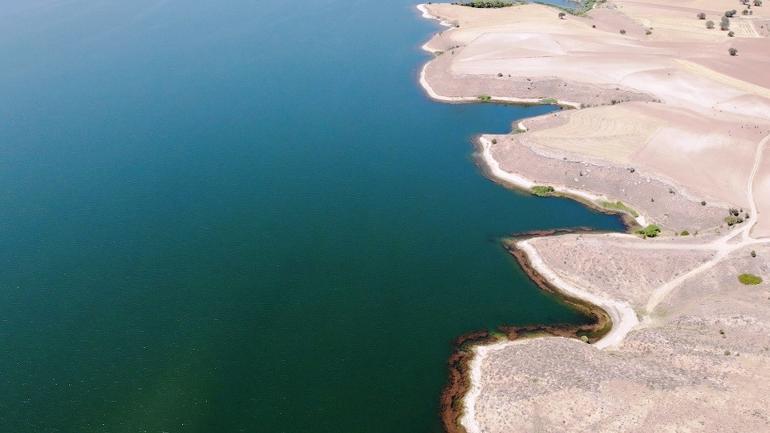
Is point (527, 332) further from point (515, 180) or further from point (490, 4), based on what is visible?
point (490, 4)

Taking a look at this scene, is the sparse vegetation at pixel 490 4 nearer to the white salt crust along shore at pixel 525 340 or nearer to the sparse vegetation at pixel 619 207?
the sparse vegetation at pixel 619 207

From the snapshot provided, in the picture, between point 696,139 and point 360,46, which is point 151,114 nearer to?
point 360,46

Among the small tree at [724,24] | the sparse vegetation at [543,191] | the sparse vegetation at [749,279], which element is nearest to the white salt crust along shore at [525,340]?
the sparse vegetation at [749,279]

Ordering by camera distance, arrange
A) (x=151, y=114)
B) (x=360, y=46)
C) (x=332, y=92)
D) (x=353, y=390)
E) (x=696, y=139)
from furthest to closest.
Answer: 1. (x=360, y=46)
2. (x=332, y=92)
3. (x=151, y=114)
4. (x=696, y=139)
5. (x=353, y=390)

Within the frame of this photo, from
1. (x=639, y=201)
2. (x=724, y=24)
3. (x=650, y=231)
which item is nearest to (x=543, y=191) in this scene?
(x=639, y=201)

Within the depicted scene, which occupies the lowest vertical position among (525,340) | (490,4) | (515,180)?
(525,340)

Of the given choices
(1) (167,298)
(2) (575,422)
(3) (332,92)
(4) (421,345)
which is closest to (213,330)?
(1) (167,298)

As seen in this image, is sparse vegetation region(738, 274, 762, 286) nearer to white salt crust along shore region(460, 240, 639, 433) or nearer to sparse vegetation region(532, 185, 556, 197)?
white salt crust along shore region(460, 240, 639, 433)
